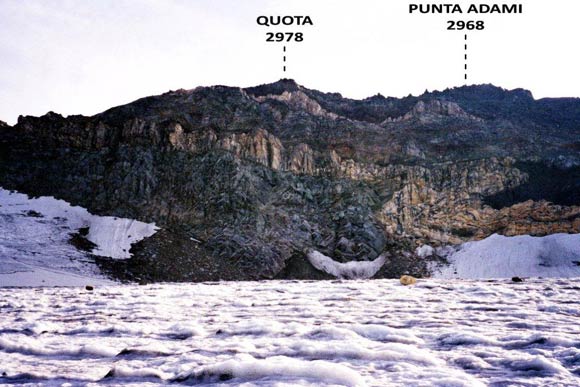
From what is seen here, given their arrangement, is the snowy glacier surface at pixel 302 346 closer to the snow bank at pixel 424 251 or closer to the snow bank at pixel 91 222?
the snow bank at pixel 91 222

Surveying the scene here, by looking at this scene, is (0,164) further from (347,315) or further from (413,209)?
(347,315)

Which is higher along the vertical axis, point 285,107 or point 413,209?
point 285,107

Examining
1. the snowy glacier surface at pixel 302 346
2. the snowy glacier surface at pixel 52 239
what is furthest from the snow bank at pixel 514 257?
the snowy glacier surface at pixel 302 346

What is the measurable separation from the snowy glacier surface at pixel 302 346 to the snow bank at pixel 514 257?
1535 inches

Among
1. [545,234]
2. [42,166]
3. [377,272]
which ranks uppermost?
[42,166]

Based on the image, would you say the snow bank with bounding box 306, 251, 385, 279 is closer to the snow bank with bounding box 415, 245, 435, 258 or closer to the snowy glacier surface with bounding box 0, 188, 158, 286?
the snow bank with bounding box 415, 245, 435, 258

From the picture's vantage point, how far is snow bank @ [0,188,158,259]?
4394cm

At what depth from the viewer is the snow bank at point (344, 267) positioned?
160 ft

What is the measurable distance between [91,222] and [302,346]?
46036 millimetres

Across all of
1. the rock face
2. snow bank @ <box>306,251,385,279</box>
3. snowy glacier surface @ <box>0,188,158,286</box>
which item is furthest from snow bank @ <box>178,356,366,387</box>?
snow bank @ <box>306,251,385,279</box>

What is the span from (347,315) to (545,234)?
52266 millimetres

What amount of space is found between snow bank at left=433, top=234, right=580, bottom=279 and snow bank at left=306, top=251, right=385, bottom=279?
748 centimetres

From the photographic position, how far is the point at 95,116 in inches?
2525

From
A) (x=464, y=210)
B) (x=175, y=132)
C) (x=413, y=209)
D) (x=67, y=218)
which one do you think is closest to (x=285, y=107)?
(x=175, y=132)
